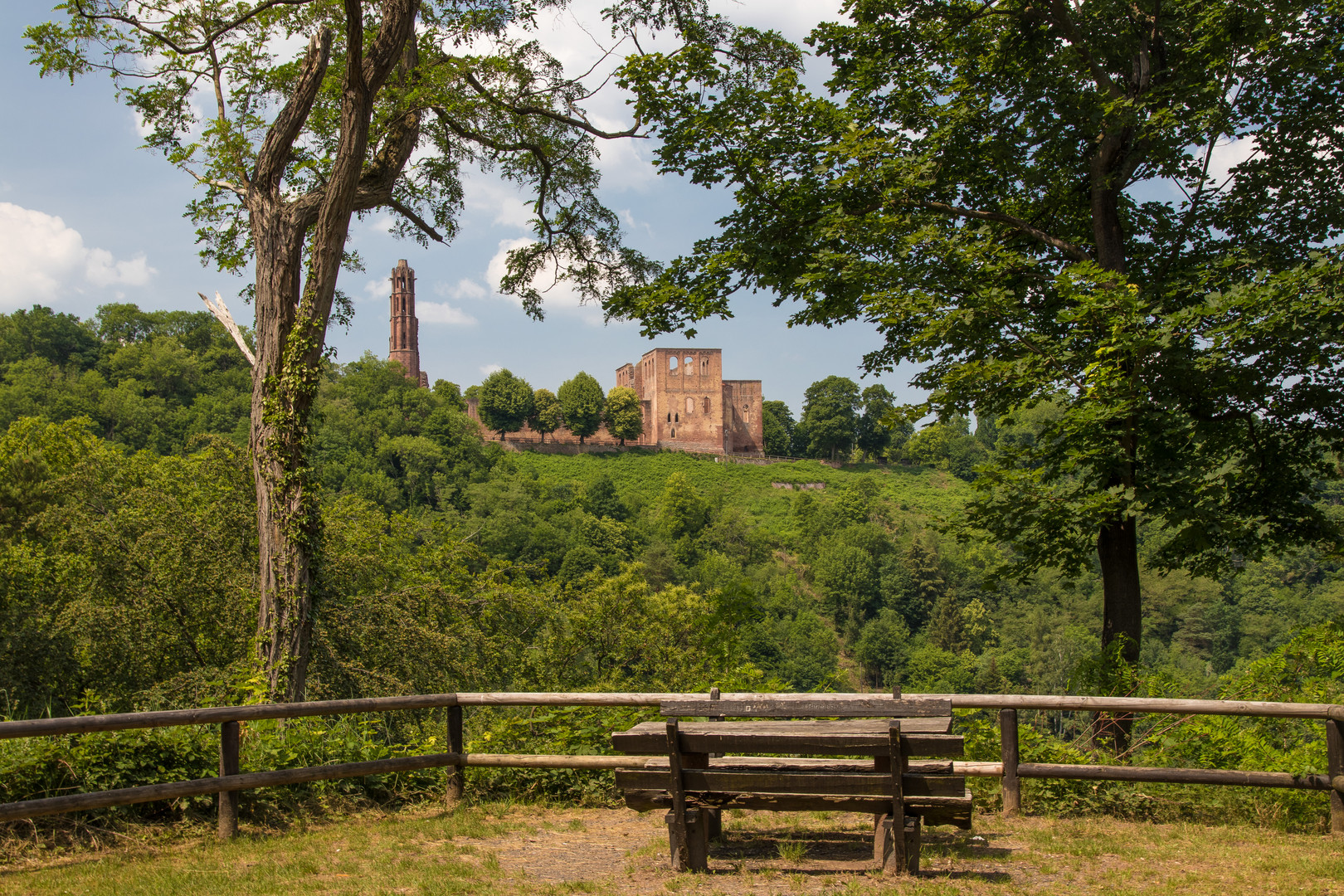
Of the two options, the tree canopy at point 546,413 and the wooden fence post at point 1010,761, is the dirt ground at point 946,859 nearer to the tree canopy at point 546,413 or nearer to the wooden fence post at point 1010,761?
the wooden fence post at point 1010,761

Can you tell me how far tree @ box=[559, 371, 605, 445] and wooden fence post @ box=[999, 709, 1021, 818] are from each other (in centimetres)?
9186

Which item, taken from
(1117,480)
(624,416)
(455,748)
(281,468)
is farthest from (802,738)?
(624,416)

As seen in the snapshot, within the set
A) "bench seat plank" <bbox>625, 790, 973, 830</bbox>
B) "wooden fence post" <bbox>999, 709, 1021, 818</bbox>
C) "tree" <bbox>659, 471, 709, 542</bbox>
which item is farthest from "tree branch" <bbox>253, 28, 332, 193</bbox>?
"tree" <bbox>659, 471, 709, 542</bbox>

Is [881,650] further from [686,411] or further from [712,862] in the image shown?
[712,862]

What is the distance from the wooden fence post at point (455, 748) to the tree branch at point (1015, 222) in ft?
21.1

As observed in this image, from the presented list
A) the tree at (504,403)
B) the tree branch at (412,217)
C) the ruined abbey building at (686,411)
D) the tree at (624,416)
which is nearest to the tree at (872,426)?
the ruined abbey building at (686,411)

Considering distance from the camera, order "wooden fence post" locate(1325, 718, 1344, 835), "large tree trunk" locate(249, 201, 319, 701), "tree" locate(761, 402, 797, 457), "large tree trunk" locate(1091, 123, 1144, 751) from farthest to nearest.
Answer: "tree" locate(761, 402, 797, 457) → "large tree trunk" locate(1091, 123, 1144, 751) → "large tree trunk" locate(249, 201, 319, 701) → "wooden fence post" locate(1325, 718, 1344, 835)

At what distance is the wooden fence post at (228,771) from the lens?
16.2 ft

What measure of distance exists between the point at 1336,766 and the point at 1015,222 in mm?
5827

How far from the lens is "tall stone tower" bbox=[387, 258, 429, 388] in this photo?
368 feet

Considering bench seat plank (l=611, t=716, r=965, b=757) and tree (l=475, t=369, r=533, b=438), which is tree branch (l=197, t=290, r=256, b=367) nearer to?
bench seat plank (l=611, t=716, r=965, b=757)

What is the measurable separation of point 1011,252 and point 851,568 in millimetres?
65375

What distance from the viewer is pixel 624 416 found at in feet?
317

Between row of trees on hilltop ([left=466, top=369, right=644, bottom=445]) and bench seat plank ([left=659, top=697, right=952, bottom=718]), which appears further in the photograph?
row of trees on hilltop ([left=466, top=369, right=644, bottom=445])
